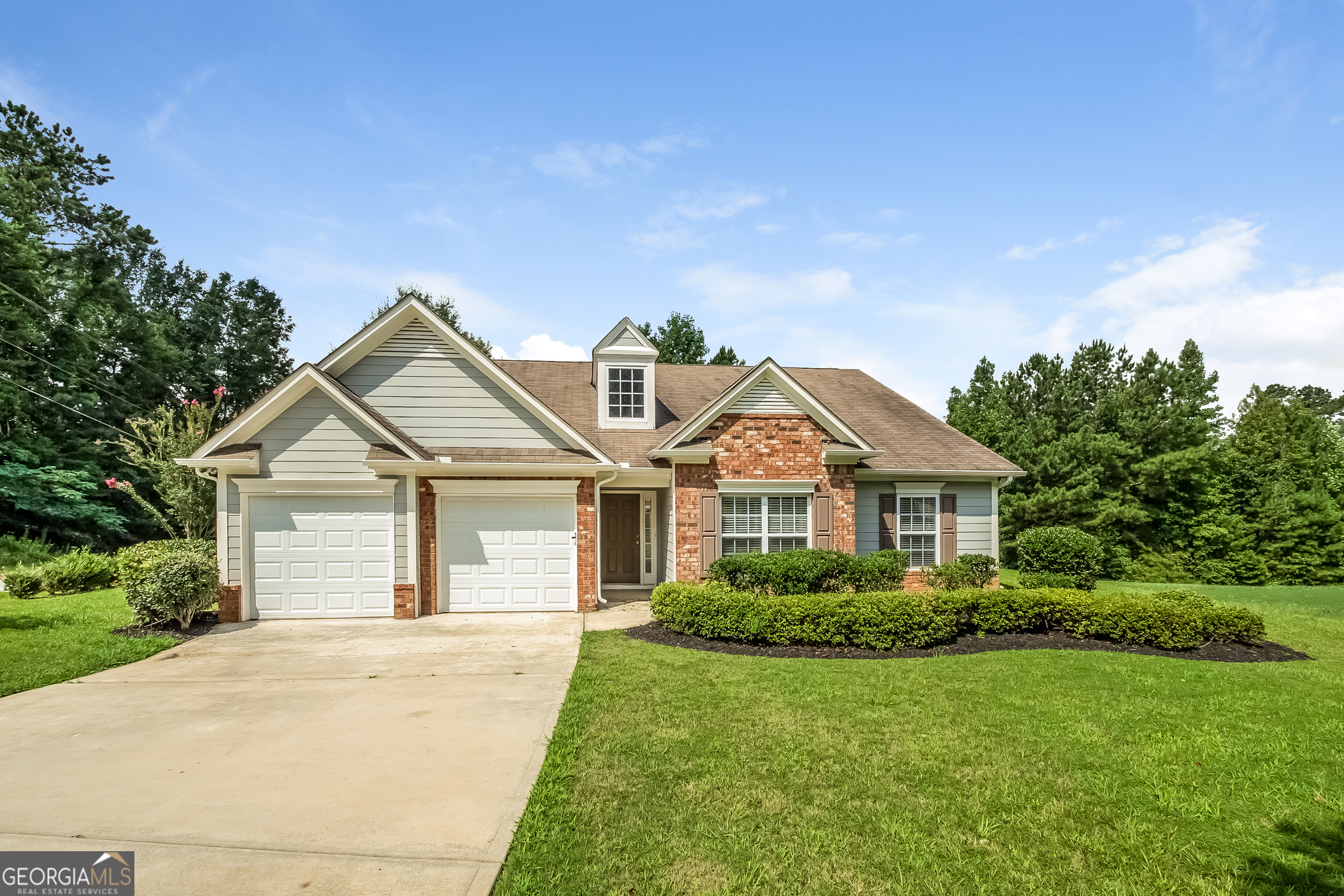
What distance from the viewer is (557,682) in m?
8.05

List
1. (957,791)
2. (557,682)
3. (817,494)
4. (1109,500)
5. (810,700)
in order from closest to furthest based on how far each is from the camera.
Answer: (957,791)
(810,700)
(557,682)
(817,494)
(1109,500)

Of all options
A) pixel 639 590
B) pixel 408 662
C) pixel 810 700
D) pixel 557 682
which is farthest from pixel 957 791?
pixel 639 590

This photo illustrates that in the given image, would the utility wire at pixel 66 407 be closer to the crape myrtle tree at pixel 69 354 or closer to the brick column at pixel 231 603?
the crape myrtle tree at pixel 69 354

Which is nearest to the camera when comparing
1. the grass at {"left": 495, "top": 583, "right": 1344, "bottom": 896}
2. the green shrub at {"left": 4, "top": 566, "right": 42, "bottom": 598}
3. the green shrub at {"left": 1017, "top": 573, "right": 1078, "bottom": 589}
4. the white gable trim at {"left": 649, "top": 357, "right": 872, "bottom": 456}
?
the grass at {"left": 495, "top": 583, "right": 1344, "bottom": 896}

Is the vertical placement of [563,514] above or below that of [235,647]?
above

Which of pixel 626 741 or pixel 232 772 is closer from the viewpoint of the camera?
pixel 232 772

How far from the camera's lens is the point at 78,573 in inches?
641

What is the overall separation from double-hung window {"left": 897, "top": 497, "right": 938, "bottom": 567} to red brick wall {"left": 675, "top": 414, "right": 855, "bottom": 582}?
6.30 feet

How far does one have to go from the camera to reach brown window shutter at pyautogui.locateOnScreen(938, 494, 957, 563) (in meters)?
15.3

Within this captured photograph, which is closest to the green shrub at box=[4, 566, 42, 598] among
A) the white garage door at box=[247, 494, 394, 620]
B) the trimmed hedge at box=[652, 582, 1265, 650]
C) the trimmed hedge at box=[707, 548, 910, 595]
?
the white garage door at box=[247, 494, 394, 620]

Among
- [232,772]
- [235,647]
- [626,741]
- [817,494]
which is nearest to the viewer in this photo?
[232,772]

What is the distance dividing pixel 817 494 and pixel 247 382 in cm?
3630

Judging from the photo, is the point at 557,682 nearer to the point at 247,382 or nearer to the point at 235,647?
the point at 235,647

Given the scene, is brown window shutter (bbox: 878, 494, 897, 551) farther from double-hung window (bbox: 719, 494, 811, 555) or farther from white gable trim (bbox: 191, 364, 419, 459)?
white gable trim (bbox: 191, 364, 419, 459)
